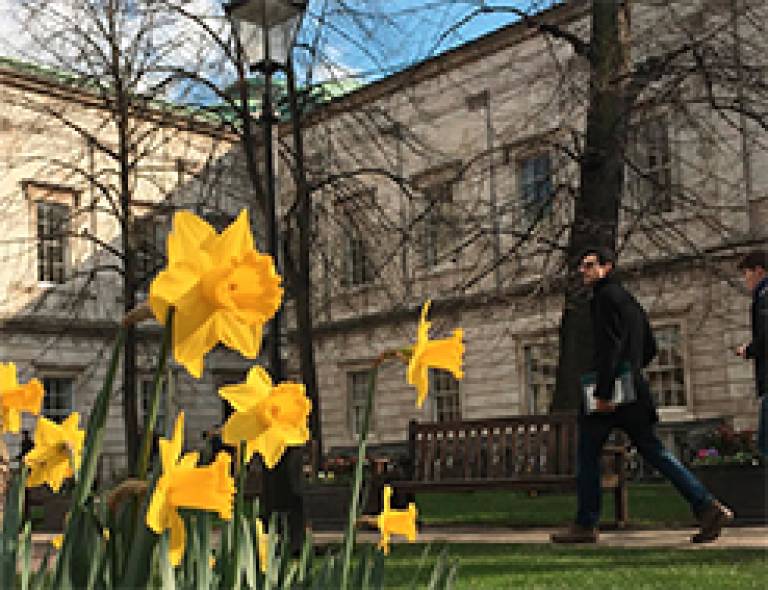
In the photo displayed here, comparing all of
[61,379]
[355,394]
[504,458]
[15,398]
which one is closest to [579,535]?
[504,458]

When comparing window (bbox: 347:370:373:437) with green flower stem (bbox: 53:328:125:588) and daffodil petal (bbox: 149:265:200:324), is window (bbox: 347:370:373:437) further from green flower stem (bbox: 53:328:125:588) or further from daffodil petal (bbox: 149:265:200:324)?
daffodil petal (bbox: 149:265:200:324)

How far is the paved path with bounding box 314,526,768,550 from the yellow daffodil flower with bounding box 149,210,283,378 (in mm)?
5483

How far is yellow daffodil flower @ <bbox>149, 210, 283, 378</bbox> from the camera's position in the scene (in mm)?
1256

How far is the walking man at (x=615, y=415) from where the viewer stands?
6695mm

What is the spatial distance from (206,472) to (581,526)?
594 cm

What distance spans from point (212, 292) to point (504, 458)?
28.6 ft

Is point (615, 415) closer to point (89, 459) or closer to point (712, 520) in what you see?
point (712, 520)

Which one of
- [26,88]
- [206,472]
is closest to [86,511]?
[206,472]


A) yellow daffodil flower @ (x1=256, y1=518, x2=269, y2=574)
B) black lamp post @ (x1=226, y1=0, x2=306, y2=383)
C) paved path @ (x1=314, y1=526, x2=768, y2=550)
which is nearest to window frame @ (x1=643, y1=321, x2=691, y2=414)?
paved path @ (x1=314, y1=526, x2=768, y2=550)

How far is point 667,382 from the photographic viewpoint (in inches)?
888

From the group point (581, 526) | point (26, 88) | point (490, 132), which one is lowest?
point (581, 526)

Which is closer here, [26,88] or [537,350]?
[537,350]

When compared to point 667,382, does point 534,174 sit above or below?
above

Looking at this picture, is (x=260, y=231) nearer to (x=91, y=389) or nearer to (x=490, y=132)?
(x=490, y=132)
